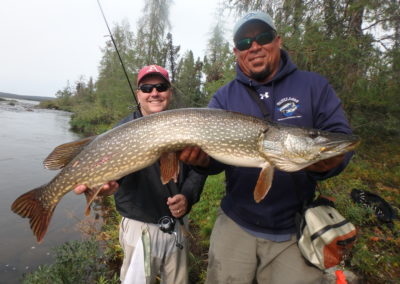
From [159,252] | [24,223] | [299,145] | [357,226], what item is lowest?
[24,223]

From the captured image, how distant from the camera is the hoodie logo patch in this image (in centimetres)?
194

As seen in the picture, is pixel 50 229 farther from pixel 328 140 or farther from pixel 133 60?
pixel 133 60

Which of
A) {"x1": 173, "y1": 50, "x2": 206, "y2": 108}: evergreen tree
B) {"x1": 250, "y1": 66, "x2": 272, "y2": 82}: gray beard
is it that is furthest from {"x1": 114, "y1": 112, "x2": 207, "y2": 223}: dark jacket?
{"x1": 173, "y1": 50, "x2": 206, "y2": 108}: evergreen tree

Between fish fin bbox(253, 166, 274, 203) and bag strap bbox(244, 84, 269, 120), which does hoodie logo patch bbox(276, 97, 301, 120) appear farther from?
fish fin bbox(253, 166, 274, 203)

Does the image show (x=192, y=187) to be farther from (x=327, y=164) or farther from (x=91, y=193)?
(x=327, y=164)

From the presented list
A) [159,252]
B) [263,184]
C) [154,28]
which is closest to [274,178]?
[263,184]

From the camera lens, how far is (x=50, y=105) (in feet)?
148

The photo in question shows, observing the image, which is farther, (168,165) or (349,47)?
(349,47)

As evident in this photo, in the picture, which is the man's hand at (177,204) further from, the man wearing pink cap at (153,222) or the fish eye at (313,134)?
the fish eye at (313,134)

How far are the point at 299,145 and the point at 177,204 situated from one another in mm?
1149

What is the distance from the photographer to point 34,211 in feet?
6.74

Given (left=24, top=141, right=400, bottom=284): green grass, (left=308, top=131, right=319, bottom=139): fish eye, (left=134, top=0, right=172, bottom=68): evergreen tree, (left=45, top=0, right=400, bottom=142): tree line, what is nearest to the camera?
(left=308, top=131, right=319, bottom=139): fish eye

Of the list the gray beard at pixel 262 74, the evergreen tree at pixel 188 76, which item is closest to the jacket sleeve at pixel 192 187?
the gray beard at pixel 262 74

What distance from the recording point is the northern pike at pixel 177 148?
6.18 ft
